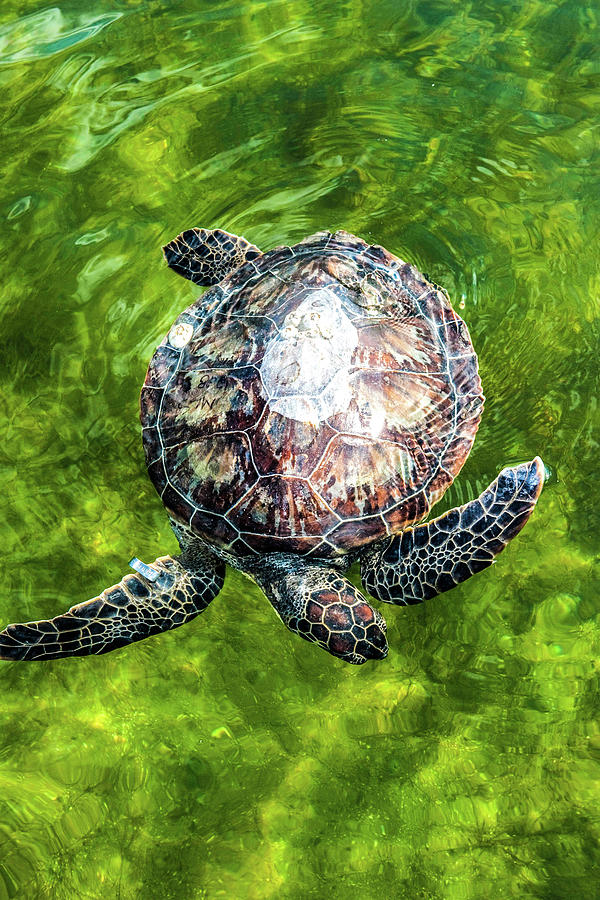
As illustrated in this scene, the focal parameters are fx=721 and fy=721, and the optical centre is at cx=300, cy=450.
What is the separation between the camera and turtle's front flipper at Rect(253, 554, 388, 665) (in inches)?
118

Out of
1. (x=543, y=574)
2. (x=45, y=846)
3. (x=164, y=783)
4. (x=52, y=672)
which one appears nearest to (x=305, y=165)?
(x=543, y=574)

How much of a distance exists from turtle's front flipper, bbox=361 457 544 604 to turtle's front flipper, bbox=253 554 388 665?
0.27 metres

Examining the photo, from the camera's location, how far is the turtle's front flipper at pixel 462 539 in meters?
3.16

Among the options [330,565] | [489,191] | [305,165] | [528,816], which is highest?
[305,165]

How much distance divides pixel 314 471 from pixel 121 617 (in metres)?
1.11

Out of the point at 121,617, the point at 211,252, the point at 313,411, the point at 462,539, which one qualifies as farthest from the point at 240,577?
the point at 211,252

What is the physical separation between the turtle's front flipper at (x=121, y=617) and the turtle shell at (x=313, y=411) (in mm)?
286

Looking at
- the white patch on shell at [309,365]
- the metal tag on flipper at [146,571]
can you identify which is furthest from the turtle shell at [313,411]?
the metal tag on flipper at [146,571]

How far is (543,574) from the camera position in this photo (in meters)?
3.65

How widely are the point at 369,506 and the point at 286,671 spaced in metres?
0.98

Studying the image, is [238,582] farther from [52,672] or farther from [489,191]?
[489,191]

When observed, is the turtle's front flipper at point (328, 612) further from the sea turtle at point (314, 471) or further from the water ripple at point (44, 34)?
the water ripple at point (44, 34)

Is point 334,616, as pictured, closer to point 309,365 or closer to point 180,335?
point 309,365

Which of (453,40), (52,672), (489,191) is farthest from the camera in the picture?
(453,40)
